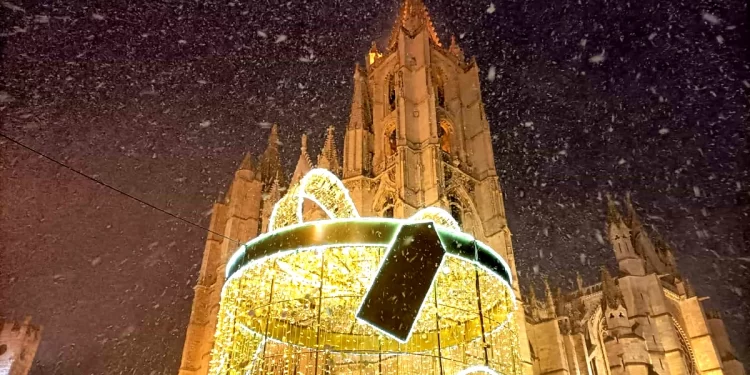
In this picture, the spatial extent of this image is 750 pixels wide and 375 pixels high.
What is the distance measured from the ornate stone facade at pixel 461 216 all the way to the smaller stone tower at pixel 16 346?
17582mm

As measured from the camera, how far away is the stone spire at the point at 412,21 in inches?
1078

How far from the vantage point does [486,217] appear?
21922 mm

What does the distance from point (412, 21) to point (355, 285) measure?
23081 mm

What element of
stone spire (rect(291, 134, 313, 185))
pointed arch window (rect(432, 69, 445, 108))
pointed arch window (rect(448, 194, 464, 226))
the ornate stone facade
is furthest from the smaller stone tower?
pointed arch window (rect(432, 69, 445, 108))

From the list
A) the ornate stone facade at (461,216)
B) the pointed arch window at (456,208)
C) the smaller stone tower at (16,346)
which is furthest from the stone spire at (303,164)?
the smaller stone tower at (16,346)

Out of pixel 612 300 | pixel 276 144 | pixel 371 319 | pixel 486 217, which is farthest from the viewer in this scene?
pixel 276 144

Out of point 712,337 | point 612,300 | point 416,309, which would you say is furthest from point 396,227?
point 712,337

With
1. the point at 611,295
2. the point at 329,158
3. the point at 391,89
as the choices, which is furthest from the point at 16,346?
the point at 611,295

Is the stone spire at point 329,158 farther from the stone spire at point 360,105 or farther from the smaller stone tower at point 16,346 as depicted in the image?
the smaller stone tower at point 16,346

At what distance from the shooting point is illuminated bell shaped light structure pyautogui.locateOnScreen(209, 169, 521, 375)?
6.51 meters

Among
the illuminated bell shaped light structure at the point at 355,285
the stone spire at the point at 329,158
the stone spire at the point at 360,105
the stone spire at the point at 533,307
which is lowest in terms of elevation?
the illuminated bell shaped light structure at the point at 355,285

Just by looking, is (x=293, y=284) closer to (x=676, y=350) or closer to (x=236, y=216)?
(x=236, y=216)

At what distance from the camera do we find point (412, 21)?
1134 inches

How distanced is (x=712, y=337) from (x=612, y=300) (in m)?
7.25
